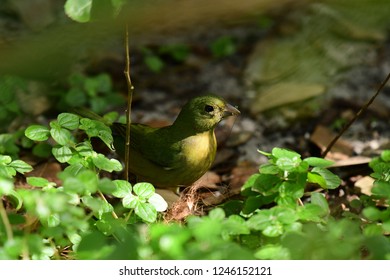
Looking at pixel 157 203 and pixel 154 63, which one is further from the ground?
pixel 157 203

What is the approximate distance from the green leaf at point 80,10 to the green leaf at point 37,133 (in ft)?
2.56

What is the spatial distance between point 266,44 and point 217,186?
1.86 metres

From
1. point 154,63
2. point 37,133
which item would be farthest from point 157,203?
point 154,63

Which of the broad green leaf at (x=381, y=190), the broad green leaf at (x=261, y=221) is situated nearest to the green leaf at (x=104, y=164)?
the broad green leaf at (x=261, y=221)

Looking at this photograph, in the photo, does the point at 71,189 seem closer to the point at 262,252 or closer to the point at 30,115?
the point at 262,252

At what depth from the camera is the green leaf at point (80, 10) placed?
2801 mm

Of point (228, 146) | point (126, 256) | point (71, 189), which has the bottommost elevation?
point (228, 146)

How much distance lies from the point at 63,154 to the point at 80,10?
81cm

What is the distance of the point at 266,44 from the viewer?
589 cm

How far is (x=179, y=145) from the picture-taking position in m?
4.19

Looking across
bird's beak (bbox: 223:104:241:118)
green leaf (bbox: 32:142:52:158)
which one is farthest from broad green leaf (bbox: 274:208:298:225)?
green leaf (bbox: 32:142:52:158)

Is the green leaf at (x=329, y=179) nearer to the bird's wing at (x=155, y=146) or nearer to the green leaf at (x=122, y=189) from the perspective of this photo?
the green leaf at (x=122, y=189)

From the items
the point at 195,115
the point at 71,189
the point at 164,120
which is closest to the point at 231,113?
the point at 195,115

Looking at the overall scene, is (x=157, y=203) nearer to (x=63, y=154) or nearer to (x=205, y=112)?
(x=63, y=154)
